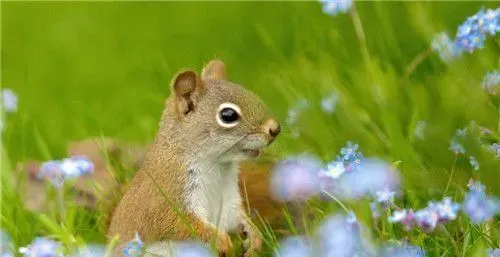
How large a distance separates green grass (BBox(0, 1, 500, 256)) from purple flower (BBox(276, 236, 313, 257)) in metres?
0.22

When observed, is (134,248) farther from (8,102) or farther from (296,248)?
(8,102)

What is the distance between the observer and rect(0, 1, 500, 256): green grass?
4.00 meters

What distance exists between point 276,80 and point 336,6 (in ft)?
3.14

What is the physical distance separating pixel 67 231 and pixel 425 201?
127 centimetres

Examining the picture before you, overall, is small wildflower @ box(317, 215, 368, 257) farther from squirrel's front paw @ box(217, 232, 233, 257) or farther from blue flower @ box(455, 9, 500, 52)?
blue flower @ box(455, 9, 500, 52)

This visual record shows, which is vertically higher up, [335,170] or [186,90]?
[186,90]

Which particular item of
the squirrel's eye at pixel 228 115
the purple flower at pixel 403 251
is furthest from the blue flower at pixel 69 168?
the purple flower at pixel 403 251

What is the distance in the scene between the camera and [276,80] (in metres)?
5.75

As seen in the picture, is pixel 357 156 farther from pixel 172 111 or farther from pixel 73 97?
pixel 73 97

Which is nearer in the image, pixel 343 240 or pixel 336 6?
pixel 343 240

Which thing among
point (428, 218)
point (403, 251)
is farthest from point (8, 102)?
point (428, 218)

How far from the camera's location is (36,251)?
3707 mm

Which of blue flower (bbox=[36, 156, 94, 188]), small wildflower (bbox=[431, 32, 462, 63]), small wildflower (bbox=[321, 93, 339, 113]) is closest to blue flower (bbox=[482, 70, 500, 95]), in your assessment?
small wildflower (bbox=[431, 32, 462, 63])

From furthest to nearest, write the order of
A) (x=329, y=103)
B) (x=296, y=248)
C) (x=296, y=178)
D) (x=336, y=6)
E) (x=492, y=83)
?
(x=329, y=103), (x=336, y=6), (x=296, y=178), (x=492, y=83), (x=296, y=248)
